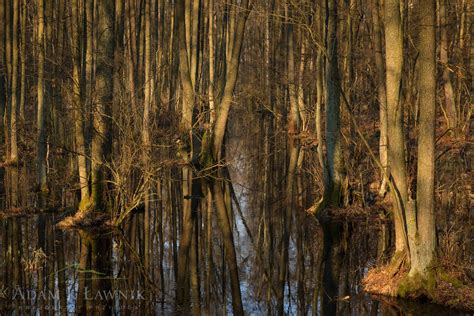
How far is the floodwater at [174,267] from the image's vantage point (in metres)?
7.80

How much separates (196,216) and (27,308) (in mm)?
6213

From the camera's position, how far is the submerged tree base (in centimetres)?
767

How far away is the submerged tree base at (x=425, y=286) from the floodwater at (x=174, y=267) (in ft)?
0.57

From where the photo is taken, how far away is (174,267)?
974 centimetres

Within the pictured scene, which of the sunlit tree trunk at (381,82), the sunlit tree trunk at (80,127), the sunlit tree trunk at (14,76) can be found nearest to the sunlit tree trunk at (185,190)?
the sunlit tree trunk at (80,127)

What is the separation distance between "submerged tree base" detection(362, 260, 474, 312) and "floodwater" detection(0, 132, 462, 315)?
0.17 m

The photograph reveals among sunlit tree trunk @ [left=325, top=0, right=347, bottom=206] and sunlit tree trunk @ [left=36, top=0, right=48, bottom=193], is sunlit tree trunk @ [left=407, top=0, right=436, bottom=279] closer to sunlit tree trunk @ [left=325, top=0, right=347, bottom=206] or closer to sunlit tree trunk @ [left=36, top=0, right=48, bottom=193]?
sunlit tree trunk @ [left=325, top=0, right=347, bottom=206]

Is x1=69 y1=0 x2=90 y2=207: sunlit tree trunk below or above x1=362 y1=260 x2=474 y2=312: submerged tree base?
above

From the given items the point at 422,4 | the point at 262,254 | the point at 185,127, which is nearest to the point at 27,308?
the point at 262,254

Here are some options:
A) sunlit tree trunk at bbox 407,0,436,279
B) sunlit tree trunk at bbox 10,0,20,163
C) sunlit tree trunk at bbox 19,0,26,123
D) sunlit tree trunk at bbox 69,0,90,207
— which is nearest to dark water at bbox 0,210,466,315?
sunlit tree trunk at bbox 407,0,436,279

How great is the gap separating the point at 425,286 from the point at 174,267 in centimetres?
362

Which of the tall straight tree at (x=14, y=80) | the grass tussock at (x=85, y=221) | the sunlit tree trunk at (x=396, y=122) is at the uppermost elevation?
the tall straight tree at (x=14, y=80)

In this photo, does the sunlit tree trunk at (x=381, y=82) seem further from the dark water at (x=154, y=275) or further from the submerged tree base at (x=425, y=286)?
the submerged tree base at (x=425, y=286)

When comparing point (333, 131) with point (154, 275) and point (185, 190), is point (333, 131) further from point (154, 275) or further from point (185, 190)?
point (154, 275)
